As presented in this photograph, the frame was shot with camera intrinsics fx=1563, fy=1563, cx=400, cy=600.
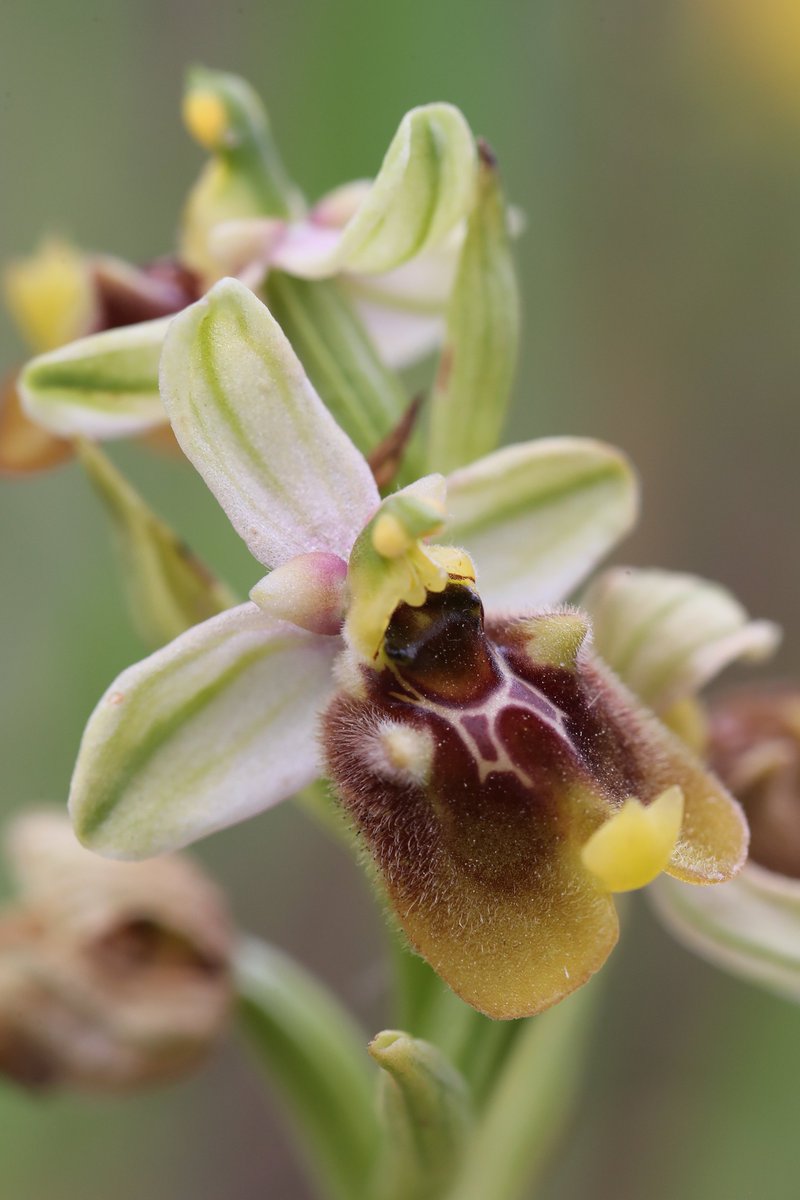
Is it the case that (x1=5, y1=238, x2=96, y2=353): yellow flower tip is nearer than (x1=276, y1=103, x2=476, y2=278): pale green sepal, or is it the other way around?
(x1=276, y1=103, x2=476, y2=278): pale green sepal

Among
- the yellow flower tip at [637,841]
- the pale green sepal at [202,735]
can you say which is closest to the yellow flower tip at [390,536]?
the pale green sepal at [202,735]

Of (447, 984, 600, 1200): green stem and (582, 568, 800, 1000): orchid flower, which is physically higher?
(582, 568, 800, 1000): orchid flower

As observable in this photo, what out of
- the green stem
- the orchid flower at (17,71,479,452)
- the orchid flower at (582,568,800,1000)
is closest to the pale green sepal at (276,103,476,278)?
the orchid flower at (17,71,479,452)

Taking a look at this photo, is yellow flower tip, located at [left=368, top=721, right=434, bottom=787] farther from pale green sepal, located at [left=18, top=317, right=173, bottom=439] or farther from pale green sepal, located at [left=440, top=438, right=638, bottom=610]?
pale green sepal, located at [left=18, top=317, right=173, bottom=439]

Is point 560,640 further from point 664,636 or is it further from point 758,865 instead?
point 758,865

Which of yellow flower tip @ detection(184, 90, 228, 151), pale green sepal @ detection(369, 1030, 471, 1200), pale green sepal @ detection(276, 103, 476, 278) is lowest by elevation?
pale green sepal @ detection(369, 1030, 471, 1200)

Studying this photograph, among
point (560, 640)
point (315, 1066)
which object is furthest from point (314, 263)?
point (315, 1066)
